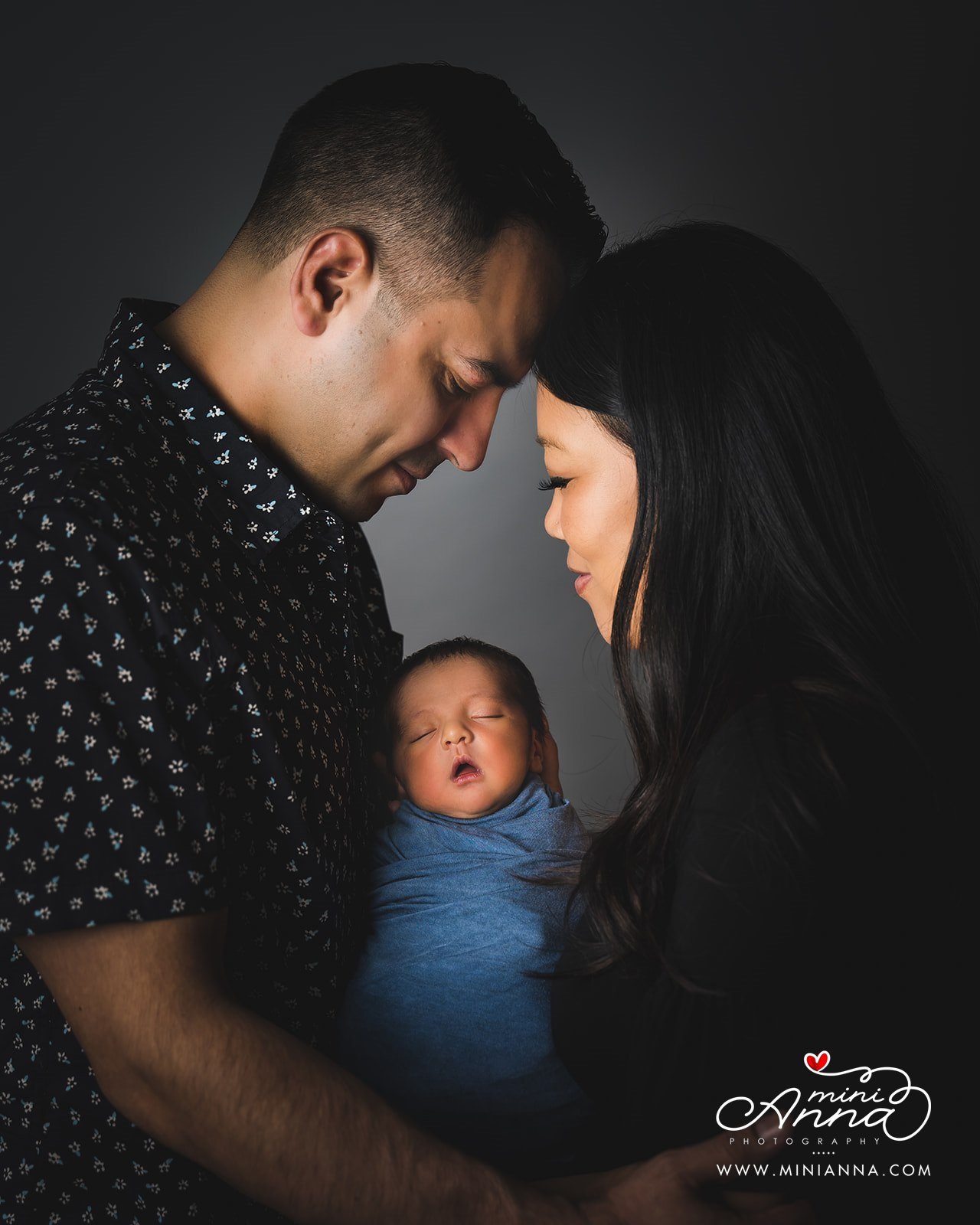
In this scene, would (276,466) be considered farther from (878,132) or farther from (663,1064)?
(878,132)

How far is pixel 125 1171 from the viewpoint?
137 centimetres

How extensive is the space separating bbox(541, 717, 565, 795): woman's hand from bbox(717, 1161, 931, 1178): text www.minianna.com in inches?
41.0

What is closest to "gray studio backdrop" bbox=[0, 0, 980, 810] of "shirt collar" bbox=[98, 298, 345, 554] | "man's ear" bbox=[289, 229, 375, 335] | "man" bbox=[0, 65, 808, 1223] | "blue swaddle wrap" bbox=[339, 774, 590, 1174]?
"man" bbox=[0, 65, 808, 1223]

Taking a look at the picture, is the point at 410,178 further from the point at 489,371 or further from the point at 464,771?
the point at 464,771

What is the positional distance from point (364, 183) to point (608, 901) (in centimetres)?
114

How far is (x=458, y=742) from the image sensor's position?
2.10 meters

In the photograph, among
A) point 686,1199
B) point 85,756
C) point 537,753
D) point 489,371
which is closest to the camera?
point 85,756

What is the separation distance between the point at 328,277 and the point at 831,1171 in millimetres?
1443

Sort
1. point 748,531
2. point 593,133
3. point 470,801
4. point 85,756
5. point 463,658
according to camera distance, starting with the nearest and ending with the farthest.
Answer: point 85,756 → point 748,531 → point 470,801 → point 463,658 → point 593,133

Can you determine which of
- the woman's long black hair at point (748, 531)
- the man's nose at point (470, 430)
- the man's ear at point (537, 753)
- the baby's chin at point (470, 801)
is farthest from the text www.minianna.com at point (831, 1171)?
the man's nose at point (470, 430)

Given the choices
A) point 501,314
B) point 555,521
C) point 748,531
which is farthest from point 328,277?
Answer: point 748,531

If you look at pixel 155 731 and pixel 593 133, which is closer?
pixel 155 731

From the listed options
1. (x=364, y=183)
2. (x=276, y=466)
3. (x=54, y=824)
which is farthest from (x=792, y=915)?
(x=364, y=183)

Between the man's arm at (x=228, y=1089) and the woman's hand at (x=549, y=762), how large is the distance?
1136 millimetres
